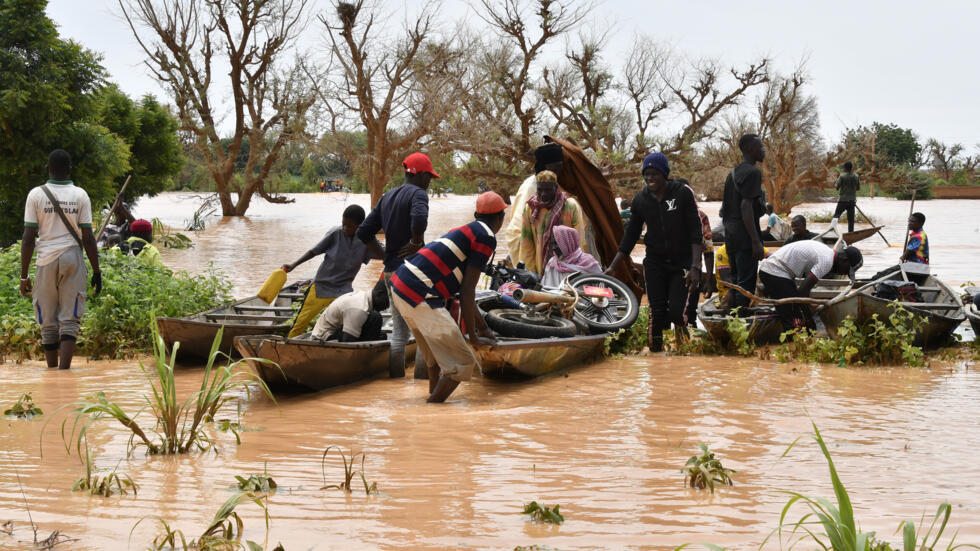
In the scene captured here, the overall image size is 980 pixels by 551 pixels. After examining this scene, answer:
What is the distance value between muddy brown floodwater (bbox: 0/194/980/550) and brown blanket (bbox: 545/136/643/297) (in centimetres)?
183

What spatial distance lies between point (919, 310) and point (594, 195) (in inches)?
133

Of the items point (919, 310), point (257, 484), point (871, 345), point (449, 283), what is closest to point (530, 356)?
point (449, 283)

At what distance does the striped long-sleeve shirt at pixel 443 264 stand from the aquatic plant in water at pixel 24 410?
2389mm

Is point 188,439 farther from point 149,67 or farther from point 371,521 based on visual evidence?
point 149,67

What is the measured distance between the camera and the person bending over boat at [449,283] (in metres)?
7.01

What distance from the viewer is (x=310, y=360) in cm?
779

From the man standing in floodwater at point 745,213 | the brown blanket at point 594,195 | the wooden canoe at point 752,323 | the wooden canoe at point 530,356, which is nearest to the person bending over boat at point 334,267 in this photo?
the wooden canoe at point 530,356

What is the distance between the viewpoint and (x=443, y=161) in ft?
108

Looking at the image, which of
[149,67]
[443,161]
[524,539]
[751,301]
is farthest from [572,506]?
[149,67]

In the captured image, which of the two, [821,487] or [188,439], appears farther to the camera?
A: [188,439]

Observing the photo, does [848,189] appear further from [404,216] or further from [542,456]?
[542,456]

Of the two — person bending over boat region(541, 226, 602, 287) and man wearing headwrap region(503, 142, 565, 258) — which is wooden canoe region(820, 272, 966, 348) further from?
man wearing headwrap region(503, 142, 565, 258)

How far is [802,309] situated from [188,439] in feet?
21.5

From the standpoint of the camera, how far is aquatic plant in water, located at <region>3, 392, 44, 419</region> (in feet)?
22.5
